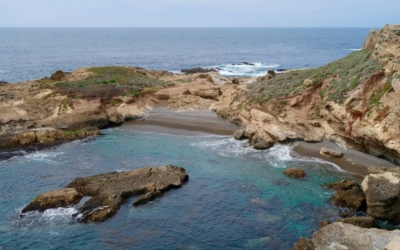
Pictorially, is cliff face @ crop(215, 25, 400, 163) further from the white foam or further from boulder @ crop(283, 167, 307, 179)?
the white foam

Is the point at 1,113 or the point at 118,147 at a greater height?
the point at 1,113

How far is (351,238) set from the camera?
20.9 metres

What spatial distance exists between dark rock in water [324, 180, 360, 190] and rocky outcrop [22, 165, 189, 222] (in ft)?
39.4

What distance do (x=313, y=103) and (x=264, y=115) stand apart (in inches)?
222

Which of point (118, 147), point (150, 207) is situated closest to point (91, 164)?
point (118, 147)

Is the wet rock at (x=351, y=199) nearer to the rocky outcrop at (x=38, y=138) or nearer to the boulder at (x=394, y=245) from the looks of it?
the boulder at (x=394, y=245)

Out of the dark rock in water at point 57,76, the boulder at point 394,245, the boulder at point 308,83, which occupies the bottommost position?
the boulder at point 394,245

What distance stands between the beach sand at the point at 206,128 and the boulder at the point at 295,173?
4071 millimetres

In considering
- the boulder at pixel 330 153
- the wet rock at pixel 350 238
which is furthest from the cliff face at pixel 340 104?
the wet rock at pixel 350 238

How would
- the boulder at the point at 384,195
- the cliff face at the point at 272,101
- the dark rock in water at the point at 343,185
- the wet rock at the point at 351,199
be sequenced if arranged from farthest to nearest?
the cliff face at the point at 272,101 < the dark rock in water at the point at 343,185 < the wet rock at the point at 351,199 < the boulder at the point at 384,195

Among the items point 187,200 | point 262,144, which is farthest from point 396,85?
point 187,200

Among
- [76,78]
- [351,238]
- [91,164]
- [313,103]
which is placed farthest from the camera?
[76,78]

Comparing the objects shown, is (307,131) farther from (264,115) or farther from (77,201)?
(77,201)

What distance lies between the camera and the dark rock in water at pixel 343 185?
97.9 ft
